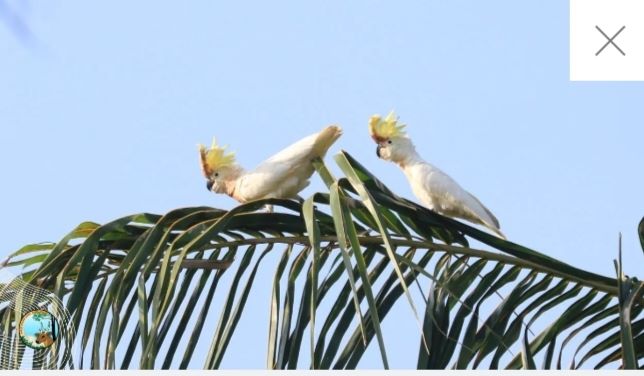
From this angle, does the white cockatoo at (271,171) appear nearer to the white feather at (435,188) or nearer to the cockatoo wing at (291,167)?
the cockatoo wing at (291,167)

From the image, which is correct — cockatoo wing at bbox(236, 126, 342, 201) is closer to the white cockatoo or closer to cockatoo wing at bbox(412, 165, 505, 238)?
the white cockatoo

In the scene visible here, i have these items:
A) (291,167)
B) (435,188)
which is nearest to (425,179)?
(435,188)

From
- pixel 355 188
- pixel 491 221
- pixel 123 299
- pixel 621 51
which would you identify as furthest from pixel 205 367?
pixel 621 51

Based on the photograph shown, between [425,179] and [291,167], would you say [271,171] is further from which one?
[425,179]

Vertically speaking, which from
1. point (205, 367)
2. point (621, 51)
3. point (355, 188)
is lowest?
point (205, 367)

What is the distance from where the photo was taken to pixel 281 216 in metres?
4.14

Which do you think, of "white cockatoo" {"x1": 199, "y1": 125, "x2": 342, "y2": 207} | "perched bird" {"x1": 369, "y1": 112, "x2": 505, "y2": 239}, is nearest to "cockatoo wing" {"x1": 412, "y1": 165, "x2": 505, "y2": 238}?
"perched bird" {"x1": 369, "y1": 112, "x2": 505, "y2": 239}

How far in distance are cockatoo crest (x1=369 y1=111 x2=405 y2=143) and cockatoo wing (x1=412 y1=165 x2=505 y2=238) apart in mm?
212

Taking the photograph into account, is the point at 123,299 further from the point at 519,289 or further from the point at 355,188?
the point at 519,289

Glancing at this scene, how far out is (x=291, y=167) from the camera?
189 inches

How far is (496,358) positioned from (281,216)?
81cm

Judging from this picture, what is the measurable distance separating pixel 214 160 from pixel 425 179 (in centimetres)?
88

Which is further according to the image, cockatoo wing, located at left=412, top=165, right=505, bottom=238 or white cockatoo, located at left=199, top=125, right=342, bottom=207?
cockatoo wing, located at left=412, top=165, right=505, bottom=238

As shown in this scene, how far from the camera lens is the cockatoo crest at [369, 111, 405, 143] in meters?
5.16
